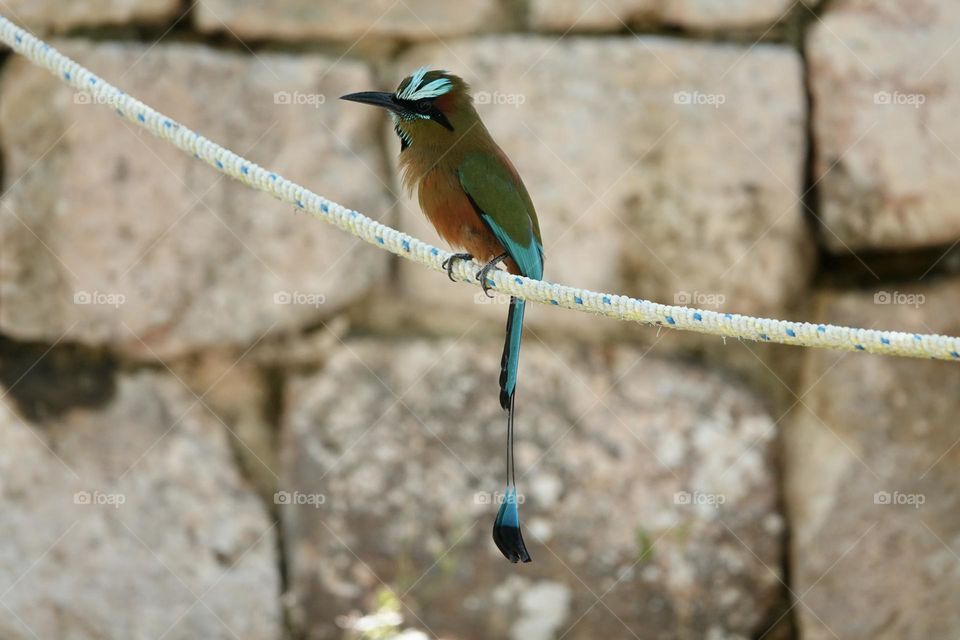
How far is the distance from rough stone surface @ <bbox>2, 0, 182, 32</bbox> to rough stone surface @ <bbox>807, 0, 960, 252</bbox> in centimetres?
204

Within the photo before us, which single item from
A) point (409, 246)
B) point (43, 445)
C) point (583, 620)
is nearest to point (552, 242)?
point (583, 620)

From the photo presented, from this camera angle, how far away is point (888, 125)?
3.42 metres

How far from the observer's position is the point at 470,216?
2625 millimetres

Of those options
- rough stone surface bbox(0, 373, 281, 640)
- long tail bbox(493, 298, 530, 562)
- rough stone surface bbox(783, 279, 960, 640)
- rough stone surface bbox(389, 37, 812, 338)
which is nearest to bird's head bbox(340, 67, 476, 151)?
long tail bbox(493, 298, 530, 562)

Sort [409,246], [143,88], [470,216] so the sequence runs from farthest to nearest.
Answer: [143,88]
[470,216]
[409,246]

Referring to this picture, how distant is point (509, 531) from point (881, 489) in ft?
5.42

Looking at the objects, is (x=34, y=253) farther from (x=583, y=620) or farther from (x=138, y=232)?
(x=583, y=620)

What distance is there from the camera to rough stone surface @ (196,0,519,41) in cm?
346

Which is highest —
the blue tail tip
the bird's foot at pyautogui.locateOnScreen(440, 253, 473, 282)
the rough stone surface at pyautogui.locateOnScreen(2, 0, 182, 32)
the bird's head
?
the rough stone surface at pyautogui.locateOnScreen(2, 0, 182, 32)

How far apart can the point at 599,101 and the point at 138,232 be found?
4.79ft

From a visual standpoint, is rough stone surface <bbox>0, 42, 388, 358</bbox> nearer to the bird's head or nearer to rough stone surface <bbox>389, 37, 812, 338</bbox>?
rough stone surface <bbox>389, 37, 812, 338</bbox>

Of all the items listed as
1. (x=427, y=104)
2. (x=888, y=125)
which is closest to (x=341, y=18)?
(x=427, y=104)

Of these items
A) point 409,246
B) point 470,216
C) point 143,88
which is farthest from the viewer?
point 143,88

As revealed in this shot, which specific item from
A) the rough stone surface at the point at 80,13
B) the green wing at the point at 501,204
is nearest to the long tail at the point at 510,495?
the green wing at the point at 501,204
